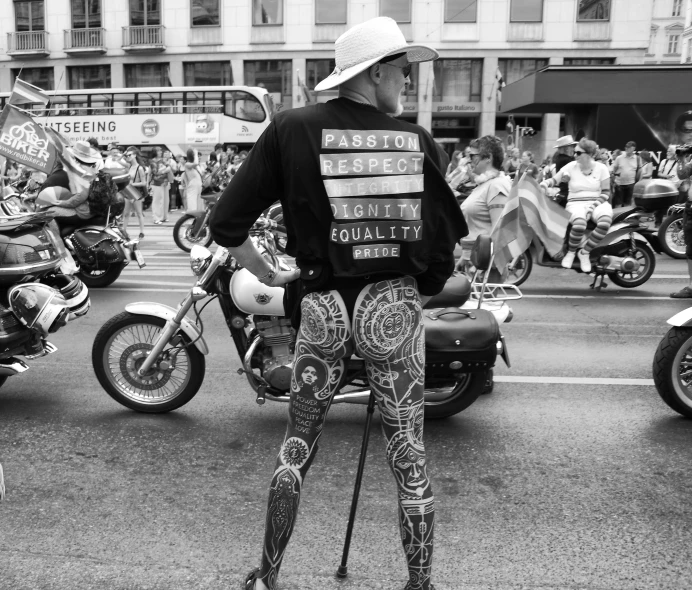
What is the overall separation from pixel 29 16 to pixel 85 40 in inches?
158

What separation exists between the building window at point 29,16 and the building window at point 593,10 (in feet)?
95.7

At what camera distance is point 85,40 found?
4422 cm

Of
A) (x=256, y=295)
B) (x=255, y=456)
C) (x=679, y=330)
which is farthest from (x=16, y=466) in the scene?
(x=679, y=330)

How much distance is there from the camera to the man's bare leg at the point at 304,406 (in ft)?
7.94

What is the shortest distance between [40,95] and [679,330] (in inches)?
322

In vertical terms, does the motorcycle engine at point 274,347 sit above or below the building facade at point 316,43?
below

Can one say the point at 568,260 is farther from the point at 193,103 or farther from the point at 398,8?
the point at 398,8

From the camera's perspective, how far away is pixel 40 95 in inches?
389

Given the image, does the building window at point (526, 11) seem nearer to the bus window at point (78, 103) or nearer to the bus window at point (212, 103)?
the bus window at point (212, 103)

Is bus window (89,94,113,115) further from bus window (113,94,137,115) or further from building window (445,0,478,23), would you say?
building window (445,0,478,23)

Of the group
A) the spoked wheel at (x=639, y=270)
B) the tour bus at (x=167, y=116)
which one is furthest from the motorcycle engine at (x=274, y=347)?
the tour bus at (x=167, y=116)

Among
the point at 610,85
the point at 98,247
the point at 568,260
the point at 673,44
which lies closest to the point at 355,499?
the point at 98,247

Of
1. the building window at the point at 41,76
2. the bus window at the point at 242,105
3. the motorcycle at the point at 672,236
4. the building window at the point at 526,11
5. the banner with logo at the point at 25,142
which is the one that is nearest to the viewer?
the banner with logo at the point at 25,142

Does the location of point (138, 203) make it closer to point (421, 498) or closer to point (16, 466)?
point (16, 466)
